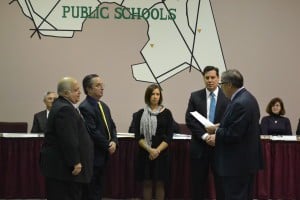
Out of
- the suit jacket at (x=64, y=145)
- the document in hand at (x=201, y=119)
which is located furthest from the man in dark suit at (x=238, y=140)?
the suit jacket at (x=64, y=145)

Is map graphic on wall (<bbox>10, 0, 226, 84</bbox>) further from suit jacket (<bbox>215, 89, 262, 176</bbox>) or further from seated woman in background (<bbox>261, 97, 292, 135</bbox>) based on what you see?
suit jacket (<bbox>215, 89, 262, 176</bbox>)

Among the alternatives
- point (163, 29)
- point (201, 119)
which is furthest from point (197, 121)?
point (163, 29)

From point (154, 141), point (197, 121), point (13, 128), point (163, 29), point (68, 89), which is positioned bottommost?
point (154, 141)

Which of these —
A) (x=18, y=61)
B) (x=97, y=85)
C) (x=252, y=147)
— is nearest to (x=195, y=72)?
(x=18, y=61)

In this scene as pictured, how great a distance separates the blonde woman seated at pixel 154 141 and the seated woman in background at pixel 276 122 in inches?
80.9

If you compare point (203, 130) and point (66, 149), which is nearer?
point (66, 149)

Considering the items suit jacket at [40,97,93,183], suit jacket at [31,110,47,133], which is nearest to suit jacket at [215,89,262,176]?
suit jacket at [40,97,93,183]

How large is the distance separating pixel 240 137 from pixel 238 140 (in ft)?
0.10

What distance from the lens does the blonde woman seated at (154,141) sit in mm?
4664

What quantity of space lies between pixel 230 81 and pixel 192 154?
115 cm

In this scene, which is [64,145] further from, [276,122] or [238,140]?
[276,122]

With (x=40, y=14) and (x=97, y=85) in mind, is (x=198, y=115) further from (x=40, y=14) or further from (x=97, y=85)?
(x=40, y=14)

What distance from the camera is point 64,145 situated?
11.0ft

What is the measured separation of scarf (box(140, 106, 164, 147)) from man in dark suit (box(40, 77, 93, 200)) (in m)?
1.19
